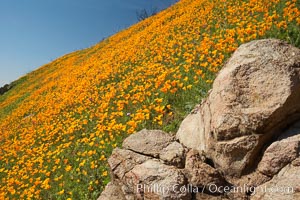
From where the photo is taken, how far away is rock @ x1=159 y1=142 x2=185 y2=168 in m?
5.16

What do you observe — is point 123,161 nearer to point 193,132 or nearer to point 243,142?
point 193,132

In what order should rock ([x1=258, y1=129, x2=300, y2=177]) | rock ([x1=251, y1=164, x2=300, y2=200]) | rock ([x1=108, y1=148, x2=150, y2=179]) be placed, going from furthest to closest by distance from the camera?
rock ([x1=108, y1=148, x2=150, y2=179]) → rock ([x1=258, y1=129, x2=300, y2=177]) → rock ([x1=251, y1=164, x2=300, y2=200])

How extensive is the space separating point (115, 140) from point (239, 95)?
4.98m

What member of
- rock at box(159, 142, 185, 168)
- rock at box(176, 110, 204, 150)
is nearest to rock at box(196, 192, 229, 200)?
rock at box(159, 142, 185, 168)

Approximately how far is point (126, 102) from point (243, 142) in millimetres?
5988

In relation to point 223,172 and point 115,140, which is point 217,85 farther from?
point 115,140

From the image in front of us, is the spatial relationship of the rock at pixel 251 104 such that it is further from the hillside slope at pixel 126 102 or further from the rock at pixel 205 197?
the hillside slope at pixel 126 102

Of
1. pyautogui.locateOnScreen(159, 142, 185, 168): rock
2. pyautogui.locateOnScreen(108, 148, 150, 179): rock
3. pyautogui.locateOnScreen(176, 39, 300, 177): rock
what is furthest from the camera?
pyautogui.locateOnScreen(108, 148, 150, 179): rock

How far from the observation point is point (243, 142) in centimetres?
462

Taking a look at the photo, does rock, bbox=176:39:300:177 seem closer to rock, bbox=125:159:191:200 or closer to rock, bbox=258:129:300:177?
rock, bbox=258:129:300:177

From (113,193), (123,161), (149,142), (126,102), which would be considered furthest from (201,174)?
(126,102)

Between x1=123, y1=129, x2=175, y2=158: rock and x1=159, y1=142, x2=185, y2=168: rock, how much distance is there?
0.12 meters

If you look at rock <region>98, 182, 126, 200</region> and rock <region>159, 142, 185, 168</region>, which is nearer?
rock <region>159, 142, 185, 168</region>

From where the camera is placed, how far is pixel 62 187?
8.62 m
